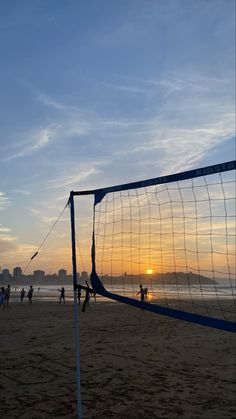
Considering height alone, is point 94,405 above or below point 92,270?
below

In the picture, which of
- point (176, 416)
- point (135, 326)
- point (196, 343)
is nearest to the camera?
point (176, 416)

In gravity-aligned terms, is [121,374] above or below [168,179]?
below

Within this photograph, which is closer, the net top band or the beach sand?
the net top band

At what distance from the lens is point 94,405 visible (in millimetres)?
5449

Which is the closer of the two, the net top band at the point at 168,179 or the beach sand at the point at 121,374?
the net top band at the point at 168,179

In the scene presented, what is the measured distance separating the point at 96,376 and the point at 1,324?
8.01 m

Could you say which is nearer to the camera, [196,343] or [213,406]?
[213,406]

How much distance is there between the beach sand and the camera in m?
Answer: 5.32

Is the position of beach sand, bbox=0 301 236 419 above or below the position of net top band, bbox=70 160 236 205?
below

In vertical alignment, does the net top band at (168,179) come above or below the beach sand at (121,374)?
above

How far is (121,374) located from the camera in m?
6.93

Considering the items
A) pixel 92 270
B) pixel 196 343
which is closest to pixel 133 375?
pixel 92 270

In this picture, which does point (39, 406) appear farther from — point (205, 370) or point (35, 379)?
point (205, 370)

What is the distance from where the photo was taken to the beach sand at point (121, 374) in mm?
5316
